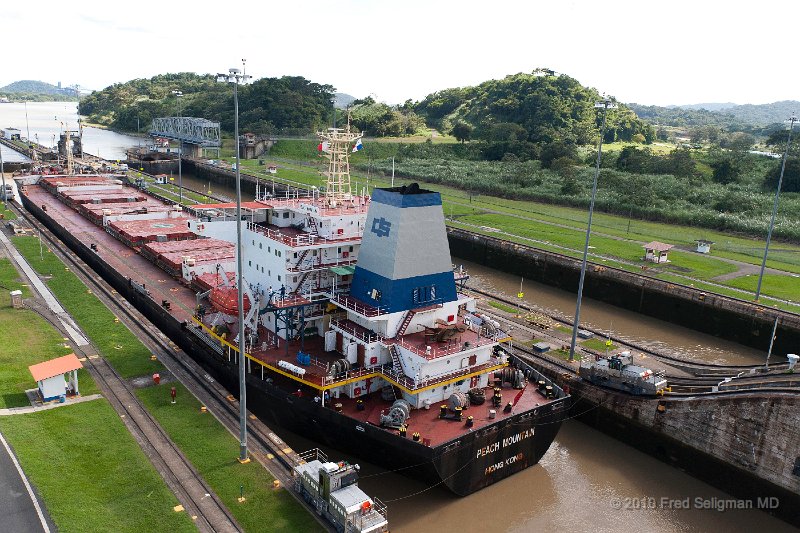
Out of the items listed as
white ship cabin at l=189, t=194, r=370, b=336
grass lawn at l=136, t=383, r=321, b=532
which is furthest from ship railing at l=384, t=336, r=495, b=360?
grass lawn at l=136, t=383, r=321, b=532

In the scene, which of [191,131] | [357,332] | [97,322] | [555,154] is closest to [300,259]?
[357,332]

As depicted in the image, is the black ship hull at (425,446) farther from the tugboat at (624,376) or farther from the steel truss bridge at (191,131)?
the steel truss bridge at (191,131)

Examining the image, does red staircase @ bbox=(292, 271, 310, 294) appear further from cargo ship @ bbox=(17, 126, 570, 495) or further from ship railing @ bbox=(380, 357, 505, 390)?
ship railing @ bbox=(380, 357, 505, 390)

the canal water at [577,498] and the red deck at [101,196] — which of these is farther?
the red deck at [101,196]

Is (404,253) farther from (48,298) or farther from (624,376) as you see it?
(48,298)

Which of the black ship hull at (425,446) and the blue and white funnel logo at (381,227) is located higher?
the blue and white funnel logo at (381,227)

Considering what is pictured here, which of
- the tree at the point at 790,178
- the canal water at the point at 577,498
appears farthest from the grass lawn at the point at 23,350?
the tree at the point at 790,178
